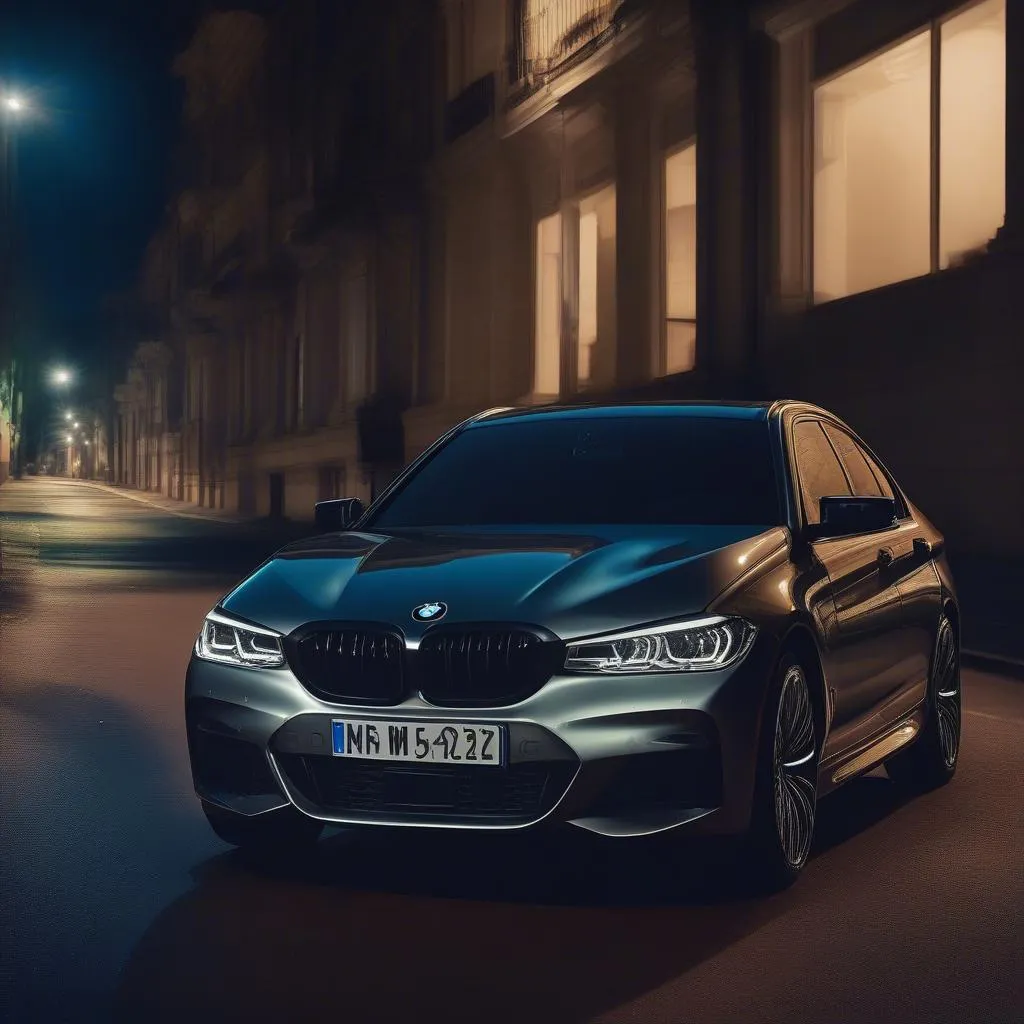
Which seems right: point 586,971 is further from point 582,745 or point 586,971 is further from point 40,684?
point 40,684

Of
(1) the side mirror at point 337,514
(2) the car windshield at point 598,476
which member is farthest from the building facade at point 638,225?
(1) the side mirror at point 337,514

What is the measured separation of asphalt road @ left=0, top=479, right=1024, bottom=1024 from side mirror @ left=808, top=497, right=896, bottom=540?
109cm

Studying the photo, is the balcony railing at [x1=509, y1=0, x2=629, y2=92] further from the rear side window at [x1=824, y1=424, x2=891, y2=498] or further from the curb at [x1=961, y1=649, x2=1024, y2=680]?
the rear side window at [x1=824, y1=424, x2=891, y2=498]

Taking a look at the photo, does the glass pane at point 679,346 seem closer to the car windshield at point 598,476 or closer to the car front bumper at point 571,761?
the car windshield at point 598,476

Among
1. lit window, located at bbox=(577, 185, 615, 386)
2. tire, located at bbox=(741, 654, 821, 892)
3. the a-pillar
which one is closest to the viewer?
tire, located at bbox=(741, 654, 821, 892)

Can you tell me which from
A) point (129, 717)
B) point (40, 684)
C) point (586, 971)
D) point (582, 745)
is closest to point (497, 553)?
point (582, 745)

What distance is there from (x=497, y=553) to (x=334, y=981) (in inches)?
61.9

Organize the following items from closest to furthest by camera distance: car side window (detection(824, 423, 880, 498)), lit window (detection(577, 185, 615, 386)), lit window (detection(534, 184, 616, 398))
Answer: car side window (detection(824, 423, 880, 498)), lit window (detection(577, 185, 615, 386)), lit window (detection(534, 184, 616, 398))

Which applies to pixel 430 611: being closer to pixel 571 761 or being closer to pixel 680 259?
pixel 571 761

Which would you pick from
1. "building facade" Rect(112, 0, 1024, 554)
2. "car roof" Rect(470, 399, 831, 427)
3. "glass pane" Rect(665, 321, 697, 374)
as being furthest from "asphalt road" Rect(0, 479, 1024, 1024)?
"glass pane" Rect(665, 321, 697, 374)

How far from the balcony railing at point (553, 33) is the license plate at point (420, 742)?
22957mm

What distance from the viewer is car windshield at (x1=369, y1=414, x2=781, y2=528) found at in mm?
6703

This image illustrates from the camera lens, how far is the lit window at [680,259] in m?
25.8

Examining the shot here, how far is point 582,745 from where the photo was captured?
5.34m
